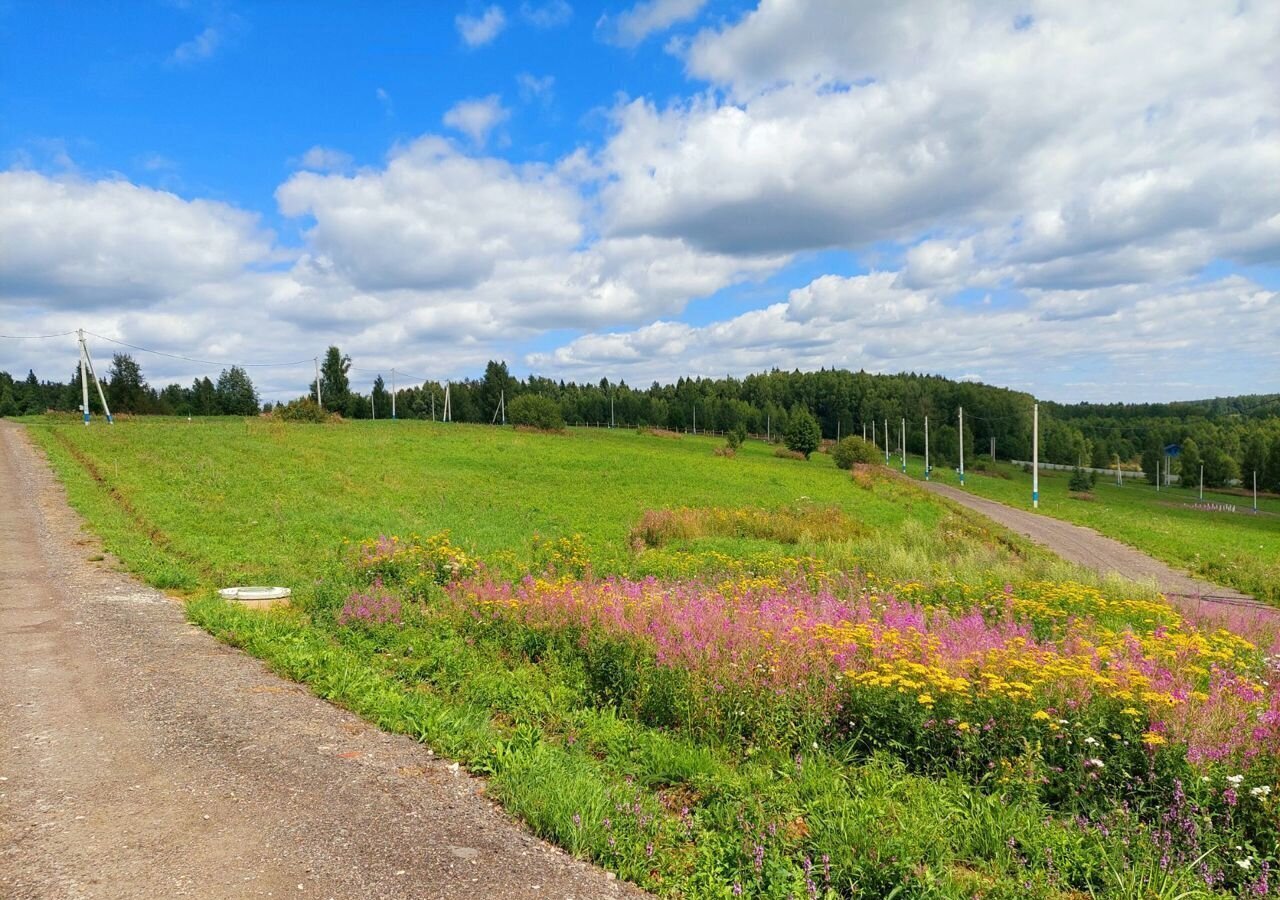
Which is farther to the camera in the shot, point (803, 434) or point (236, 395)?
point (236, 395)

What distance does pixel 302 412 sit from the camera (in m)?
57.3

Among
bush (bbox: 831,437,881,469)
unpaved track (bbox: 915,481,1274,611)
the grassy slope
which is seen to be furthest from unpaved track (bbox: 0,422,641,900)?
bush (bbox: 831,437,881,469)

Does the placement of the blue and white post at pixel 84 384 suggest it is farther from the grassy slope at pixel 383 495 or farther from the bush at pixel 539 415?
the bush at pixel 539 415

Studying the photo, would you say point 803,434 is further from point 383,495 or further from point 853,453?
point 383,495

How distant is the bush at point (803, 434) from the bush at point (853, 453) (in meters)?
7.61

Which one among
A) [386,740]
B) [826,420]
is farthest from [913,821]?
[826,420]

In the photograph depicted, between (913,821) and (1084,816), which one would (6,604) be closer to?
(913,821)

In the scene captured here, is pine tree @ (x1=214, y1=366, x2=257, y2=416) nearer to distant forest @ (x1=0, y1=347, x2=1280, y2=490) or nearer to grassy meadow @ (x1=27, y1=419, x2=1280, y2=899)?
distant forest @ (x1=0, y1=347, x2=1280, y2=490)

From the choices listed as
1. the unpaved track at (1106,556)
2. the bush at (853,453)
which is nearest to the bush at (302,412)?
the bush at (853,453)

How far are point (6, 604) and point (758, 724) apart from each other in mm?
11371

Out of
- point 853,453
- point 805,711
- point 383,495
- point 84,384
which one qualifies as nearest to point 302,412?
point 84,384

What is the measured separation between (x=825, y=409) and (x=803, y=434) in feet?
268

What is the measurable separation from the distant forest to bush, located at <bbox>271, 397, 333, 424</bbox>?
32.1 metres

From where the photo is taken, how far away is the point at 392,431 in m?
49.4
